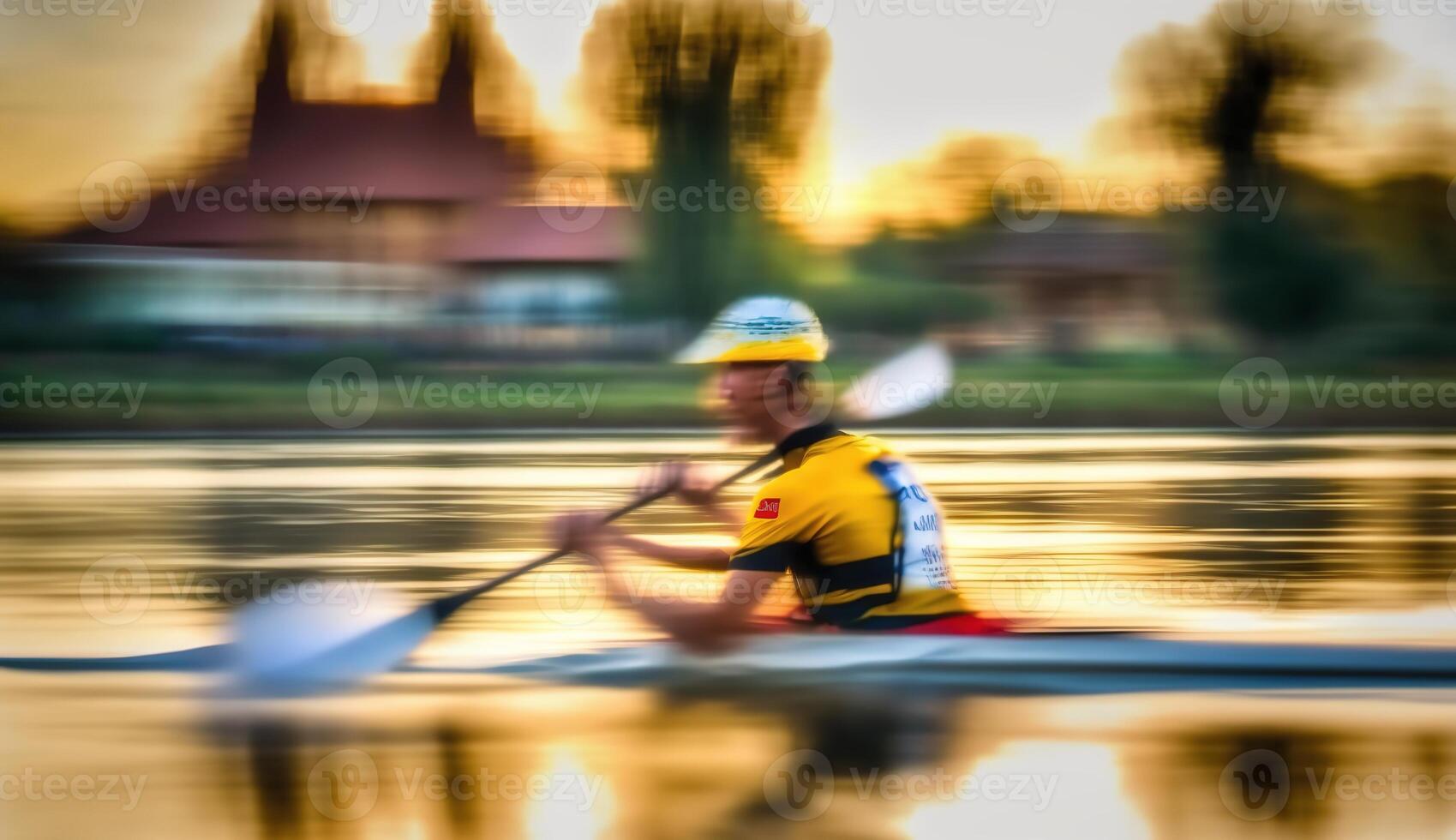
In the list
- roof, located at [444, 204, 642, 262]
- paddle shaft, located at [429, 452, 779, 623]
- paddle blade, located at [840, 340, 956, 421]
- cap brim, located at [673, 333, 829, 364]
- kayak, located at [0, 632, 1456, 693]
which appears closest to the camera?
cap brim, located at [673, 333, 829, 364]

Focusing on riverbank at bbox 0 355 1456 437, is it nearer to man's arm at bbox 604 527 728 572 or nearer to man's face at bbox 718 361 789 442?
man's arm at bbox 604 527 728 572

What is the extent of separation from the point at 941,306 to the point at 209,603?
92.9 ft

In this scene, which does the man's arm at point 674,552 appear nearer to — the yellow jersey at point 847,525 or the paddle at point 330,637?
the paddle at point 330,637

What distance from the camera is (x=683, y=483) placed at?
4.42 m

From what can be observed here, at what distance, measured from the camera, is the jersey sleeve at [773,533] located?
385 cm

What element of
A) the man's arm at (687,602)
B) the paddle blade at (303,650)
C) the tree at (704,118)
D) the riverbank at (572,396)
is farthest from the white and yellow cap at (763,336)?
the tree at (704,118)

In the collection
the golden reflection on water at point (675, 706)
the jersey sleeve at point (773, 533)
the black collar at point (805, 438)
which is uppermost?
the black collar at point (805, 438)

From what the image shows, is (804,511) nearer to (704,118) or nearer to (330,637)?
(330,637)

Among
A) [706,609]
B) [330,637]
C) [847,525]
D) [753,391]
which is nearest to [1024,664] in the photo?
[847,525]

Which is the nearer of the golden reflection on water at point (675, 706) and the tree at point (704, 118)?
the golden reflection on water at point (675, 706)

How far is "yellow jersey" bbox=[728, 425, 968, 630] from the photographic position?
12.6 ft

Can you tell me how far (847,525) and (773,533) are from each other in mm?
181

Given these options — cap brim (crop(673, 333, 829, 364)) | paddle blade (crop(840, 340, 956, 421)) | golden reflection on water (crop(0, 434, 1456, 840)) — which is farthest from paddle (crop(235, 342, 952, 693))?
cap brim (crop(673, 333, 829, 364))

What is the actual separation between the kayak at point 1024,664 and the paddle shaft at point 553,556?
344mm
